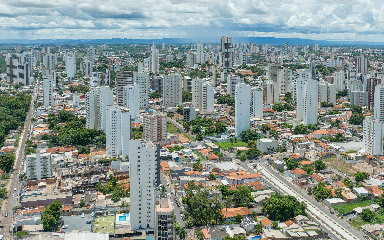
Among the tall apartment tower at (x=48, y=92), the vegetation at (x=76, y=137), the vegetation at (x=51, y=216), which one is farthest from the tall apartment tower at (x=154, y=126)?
the tall apartment tower at (x=48, y=92)

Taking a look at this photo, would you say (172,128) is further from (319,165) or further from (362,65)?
(362,65)

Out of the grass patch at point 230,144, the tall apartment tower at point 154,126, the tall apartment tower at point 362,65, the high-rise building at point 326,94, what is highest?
the tall apartment tower at point 362,65

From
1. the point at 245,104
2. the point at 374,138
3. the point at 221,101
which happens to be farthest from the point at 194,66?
the point at 374,138

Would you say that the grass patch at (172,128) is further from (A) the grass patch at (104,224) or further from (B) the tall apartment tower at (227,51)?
(B) the tall apartment tower at (227,51)

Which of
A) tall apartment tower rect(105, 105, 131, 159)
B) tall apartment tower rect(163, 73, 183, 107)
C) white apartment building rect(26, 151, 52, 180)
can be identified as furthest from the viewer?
tall apartment tower rect(163, 73, 183, 107)

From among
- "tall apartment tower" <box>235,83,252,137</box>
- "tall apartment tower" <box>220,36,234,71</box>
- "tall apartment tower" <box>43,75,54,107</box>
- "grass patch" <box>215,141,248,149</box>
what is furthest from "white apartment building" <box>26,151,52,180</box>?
"tall apartment tower" <box>220,36,234,71</box>

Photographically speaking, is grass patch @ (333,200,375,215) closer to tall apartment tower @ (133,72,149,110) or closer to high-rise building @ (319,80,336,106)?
high-rise building @ (319,80,336,106)
